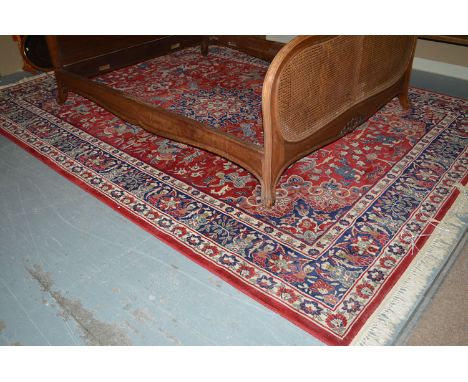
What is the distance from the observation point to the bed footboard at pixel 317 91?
170 cm

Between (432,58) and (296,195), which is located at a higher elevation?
(432,58)

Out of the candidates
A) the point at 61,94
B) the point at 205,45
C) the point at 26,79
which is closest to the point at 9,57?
the point at 26,79

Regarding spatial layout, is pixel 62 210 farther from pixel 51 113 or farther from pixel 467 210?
pixel 467 210

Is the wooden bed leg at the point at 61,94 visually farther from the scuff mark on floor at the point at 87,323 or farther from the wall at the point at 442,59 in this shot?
the wall at the point at 442,59

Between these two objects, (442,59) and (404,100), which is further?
(442,59)

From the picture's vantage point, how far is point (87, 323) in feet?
4.86

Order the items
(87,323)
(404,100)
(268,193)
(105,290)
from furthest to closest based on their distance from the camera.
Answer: (404,100)
(268,193)
(105,290)
(87,323)

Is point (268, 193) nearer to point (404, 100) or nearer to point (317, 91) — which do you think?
point (317, 91)

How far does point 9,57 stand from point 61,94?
1.23 meters

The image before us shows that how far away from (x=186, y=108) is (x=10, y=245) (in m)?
1.61

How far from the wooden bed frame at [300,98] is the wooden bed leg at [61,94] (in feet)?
0.31

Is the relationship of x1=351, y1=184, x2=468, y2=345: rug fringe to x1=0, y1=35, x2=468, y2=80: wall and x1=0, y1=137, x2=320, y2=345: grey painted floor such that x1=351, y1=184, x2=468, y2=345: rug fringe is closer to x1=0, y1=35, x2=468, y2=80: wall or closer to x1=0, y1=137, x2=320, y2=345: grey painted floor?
x1=0, y1=137, x2=320, y2=345: grey painted floor

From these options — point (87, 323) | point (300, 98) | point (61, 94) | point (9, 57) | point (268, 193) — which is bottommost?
point (87, 323)

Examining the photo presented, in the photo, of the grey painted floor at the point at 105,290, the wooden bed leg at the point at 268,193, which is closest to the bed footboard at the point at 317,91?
the wooden bed leg at the point at 268,193
